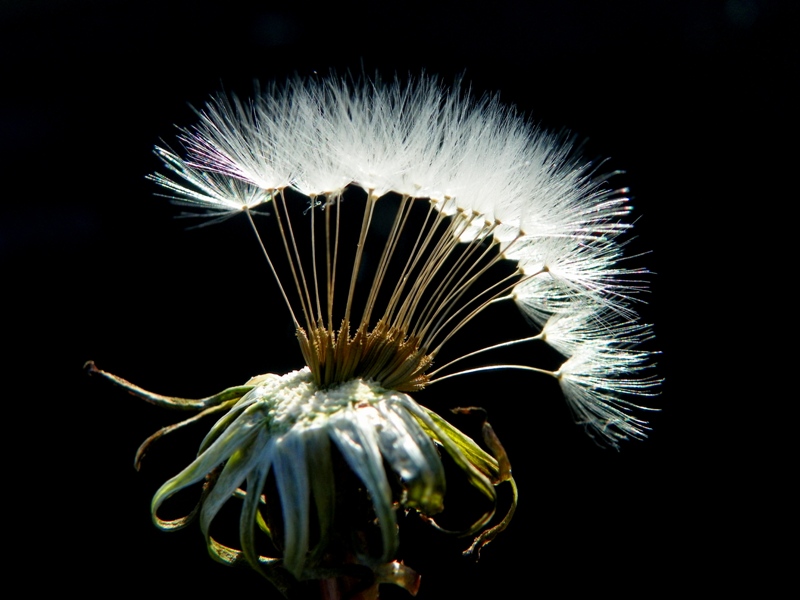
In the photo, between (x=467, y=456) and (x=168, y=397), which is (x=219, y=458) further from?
(x=467, y=456)

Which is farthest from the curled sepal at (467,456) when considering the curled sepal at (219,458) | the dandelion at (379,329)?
the curled sepal at (219,458)

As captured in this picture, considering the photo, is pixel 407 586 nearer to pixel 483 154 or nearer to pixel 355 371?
pixel 355 371

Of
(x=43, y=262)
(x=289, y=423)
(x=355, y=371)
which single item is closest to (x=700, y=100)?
(x=355, y=371)

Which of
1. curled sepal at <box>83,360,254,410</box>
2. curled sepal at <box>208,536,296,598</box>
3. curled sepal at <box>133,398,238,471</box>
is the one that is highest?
curled sepal at <box>83,360,254,410</box>

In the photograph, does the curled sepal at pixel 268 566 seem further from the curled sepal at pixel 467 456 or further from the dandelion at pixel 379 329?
the curled sepal at pixel 467 456

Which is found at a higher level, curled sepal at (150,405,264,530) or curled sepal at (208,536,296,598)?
curled sepal at (150,405,264,530)

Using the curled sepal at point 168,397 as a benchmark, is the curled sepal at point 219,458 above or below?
below

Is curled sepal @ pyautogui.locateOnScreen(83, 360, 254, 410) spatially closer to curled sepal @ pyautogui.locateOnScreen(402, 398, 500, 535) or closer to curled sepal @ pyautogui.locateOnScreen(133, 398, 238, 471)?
curled sepal @ pyautogui.locateOnScreen(133, 398, 238, 471)

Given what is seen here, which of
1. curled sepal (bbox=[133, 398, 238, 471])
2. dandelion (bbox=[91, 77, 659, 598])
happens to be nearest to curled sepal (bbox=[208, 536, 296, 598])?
dandelion (bbox=[91, 77, 659, 598])
